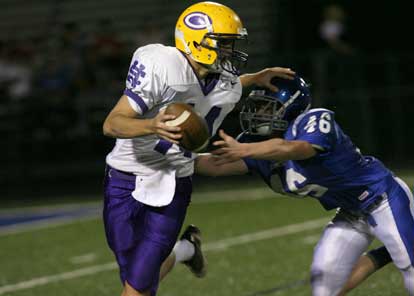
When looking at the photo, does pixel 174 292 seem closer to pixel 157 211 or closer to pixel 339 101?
pixel 157 211

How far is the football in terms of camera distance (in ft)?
13.2

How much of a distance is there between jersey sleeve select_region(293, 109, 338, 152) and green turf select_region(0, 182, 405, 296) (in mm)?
1561

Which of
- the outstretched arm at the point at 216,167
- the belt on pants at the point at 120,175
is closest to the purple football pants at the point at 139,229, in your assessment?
the belt on pants at the point at 120,175

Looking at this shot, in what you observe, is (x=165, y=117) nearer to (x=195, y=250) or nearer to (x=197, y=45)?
(x=197, y=45)

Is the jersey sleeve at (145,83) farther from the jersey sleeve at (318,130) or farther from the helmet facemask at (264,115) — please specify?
the jersey sleeve at (318,130)

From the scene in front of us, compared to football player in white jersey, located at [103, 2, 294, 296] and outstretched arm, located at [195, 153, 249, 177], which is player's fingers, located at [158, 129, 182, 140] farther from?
outstretched arm, located at [195, 153, 249, 177]

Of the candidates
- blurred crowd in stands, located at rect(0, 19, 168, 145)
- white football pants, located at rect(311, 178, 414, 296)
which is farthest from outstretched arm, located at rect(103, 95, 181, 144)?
blurred crowd in stands, located at rect(0, 19, 168, 145)

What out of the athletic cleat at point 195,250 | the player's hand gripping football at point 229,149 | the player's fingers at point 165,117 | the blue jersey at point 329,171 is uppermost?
the player's fingers at point 165,117

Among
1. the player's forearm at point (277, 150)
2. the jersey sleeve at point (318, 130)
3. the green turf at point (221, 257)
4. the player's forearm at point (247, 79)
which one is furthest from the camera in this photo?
the green turf at point (221, 257)

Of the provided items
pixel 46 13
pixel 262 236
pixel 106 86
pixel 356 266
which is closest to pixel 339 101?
pixel 106 86

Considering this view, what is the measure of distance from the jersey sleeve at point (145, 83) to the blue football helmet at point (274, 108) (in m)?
0.41

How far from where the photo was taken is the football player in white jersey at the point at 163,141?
172 inches

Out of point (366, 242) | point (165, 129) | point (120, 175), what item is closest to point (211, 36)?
point (165, 129)

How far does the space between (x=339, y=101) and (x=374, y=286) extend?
16.9 ft
